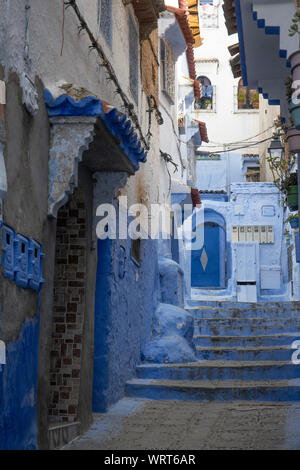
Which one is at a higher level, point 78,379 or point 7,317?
point 7,317

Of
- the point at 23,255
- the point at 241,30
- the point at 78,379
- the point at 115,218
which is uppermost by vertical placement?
the point at 241,30

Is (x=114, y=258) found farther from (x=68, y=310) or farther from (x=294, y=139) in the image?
(x=294, y=139)

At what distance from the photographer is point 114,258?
9.01 m

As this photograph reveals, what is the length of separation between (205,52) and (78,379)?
2950 centimetres

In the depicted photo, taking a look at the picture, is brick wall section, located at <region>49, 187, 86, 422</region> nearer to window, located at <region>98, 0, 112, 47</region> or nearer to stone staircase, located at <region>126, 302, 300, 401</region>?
window, located at <region>98, 0, 112, 47</region>

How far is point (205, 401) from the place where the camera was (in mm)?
9680

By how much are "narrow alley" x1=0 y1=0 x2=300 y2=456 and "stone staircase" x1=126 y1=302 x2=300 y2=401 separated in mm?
25

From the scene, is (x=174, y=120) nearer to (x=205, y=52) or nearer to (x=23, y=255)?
(x=23, y=255)

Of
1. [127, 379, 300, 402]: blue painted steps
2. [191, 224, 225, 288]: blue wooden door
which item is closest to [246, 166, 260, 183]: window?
[191, 224, 225, 288]: blue wooden door

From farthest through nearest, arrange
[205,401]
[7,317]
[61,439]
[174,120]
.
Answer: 1. [174,120]
2. [205,401]
3. [61,439]
4. [7,317]

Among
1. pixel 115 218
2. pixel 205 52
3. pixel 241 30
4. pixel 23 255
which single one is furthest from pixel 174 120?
pixel 205 52

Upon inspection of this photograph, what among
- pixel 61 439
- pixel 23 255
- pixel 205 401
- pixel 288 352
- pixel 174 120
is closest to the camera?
pixel 23 255

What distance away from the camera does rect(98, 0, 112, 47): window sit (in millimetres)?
8430

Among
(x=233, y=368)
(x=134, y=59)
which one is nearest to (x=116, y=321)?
(x=233, y=368)
